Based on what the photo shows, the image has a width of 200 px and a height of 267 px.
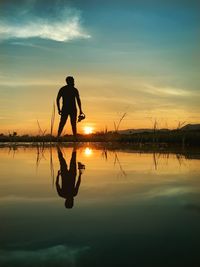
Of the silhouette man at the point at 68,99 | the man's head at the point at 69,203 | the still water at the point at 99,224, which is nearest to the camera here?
the still water at the point at 99,224

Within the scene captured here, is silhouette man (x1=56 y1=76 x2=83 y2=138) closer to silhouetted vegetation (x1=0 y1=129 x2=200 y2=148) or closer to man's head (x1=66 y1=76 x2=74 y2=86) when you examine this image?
man's head (x1=66 y1=76 x2=74 y2=86)

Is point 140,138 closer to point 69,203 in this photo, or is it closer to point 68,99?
point 68,99

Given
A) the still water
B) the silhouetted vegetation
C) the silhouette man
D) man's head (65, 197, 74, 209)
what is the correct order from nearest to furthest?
the still water
man's head (65, 197, 74, 209)
the silhouette man
the silhouetted vegetation

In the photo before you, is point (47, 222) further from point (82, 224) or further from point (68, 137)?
point (68, 137)

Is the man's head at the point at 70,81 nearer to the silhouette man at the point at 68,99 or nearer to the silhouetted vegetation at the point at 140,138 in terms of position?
the silhouette man at the point at 68,99

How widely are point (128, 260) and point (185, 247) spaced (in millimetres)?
381

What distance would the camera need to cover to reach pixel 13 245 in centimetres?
194

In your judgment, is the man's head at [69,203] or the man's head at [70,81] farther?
the man's head at [70,81]

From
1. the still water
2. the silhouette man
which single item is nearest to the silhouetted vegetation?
the silhouette man

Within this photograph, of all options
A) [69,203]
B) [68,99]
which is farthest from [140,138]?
[69,203]

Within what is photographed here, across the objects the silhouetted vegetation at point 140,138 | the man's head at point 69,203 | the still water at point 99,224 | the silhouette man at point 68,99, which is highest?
the silhouette man at point 68,99

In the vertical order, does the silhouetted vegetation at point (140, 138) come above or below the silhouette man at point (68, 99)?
below

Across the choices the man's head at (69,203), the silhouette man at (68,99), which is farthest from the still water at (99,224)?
the silhouette man at (68,99)

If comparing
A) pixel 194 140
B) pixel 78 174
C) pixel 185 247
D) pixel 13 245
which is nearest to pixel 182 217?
pixel 185 247
